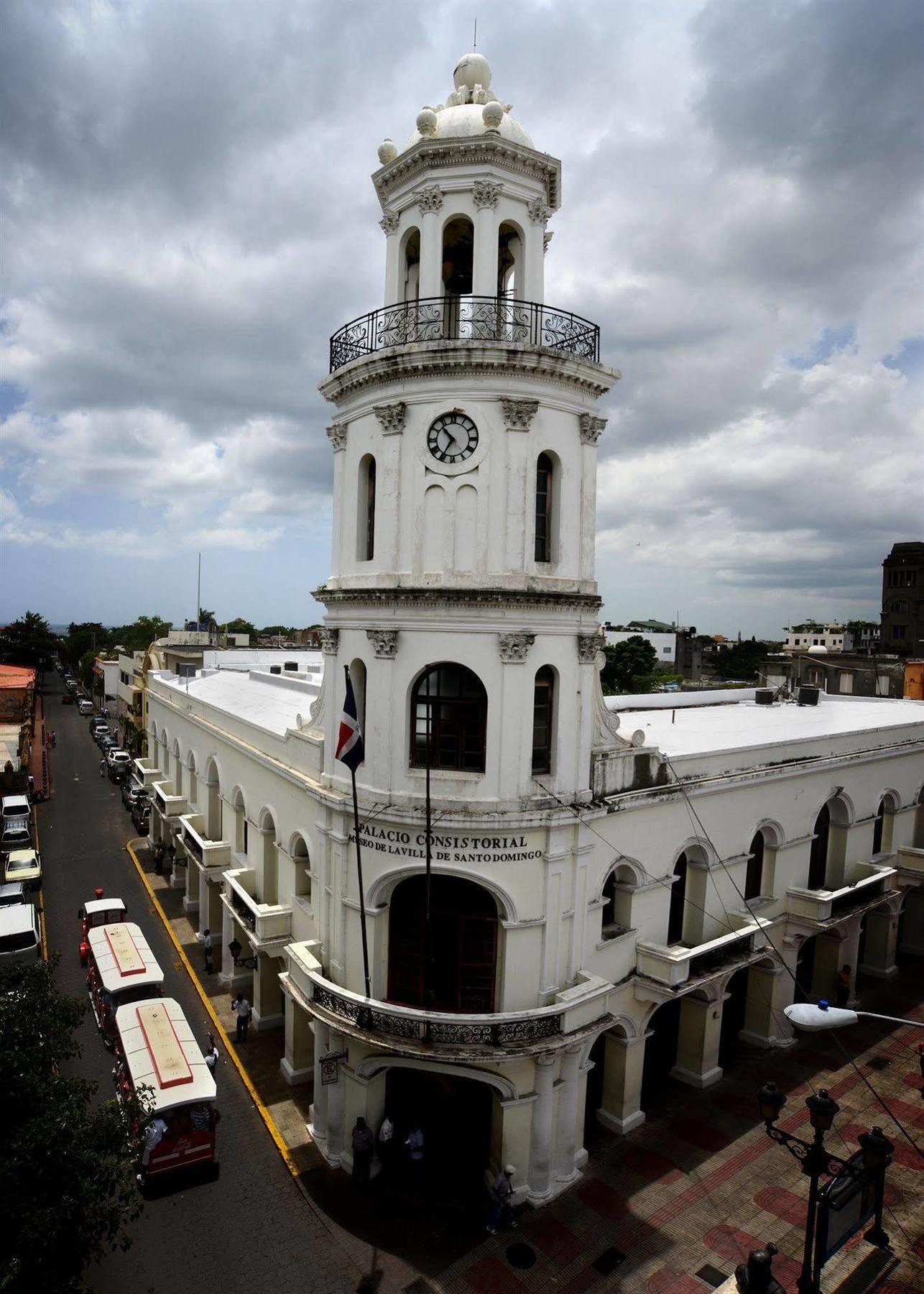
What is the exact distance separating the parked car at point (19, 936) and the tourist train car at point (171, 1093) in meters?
12.1

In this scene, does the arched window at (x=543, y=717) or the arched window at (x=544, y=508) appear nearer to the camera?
the arched window at (x=543, y=717)

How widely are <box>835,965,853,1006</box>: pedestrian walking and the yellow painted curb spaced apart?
68.7ft

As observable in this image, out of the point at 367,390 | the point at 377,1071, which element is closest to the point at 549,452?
the point at 367,390

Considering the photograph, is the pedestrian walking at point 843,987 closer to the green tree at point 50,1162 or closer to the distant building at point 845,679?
the distant building at point 845,679

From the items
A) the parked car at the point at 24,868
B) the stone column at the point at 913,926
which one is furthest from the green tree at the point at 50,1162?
the stone column at the point at 913,926

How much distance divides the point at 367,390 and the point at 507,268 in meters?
6.56

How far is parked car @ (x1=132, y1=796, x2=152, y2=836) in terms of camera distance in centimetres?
5150

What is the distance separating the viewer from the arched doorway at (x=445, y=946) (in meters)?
18.7

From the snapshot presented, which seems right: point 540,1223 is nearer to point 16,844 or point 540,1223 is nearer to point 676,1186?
point 676,1186

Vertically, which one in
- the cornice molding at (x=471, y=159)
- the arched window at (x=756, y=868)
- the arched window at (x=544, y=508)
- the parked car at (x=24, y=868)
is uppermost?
the cornice molding at (x=471, y=159)

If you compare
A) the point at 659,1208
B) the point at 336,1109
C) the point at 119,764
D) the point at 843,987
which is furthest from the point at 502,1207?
the point at 119,764

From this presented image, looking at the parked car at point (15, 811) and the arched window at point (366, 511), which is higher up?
the arched window at point (366, 511)

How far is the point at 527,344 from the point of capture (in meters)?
18.6

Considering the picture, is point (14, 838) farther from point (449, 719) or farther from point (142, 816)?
point (449, 719)
